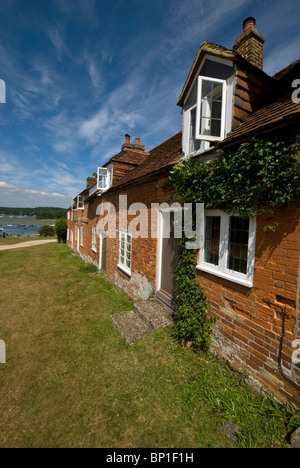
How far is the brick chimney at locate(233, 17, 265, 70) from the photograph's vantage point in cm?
498

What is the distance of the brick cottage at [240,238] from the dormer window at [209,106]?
20mm

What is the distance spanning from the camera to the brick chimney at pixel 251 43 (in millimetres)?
4977

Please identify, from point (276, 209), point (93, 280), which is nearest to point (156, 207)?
point (276, 209)

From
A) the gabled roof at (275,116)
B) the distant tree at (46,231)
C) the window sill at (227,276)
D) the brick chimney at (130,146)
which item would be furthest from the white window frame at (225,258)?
the distant tree at (46,231)

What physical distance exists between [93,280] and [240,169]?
385 inches

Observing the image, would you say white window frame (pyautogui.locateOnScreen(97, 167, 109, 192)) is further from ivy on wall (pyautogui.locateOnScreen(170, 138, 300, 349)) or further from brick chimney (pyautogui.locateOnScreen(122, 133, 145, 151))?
ivy on wall (pyautogui.locateOnScreen(170, 138, 300, 349))

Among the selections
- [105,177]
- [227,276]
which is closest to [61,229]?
[105,177]

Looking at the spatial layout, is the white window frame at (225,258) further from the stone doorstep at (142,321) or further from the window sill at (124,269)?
the window sill at (124,269)

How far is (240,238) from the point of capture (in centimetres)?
373
